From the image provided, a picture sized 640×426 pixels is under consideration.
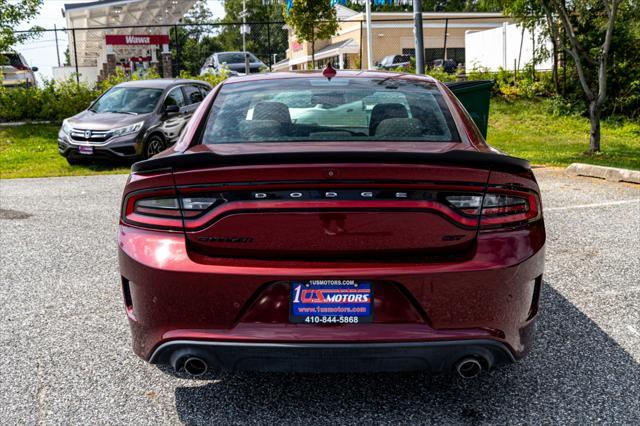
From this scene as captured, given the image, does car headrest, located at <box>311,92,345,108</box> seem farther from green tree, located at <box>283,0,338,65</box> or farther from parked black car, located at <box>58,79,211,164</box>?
green tree, located at <box>283,0,338,65</box>

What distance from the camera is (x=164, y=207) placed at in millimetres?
2854

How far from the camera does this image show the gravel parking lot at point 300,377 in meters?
3.12

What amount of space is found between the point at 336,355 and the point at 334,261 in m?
Answer: 0.37

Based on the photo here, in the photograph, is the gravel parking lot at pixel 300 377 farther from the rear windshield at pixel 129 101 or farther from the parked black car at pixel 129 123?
the rear windshield at pixel 129 101

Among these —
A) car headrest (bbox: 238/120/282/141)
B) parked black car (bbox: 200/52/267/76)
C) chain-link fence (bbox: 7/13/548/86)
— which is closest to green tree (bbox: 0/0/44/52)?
chain-link fence (bbox: 7/13/548/86)

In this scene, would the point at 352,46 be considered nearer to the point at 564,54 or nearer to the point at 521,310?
the point at 564,54

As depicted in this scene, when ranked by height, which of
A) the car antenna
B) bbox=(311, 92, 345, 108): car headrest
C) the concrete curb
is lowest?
the concrete curb

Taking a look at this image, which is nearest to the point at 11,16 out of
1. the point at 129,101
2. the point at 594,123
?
the point at 129,101

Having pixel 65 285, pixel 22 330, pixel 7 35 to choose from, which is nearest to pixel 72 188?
pixel 65 285

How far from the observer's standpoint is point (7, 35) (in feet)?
62.5

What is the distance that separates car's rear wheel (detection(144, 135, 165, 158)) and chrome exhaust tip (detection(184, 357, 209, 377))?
35.1ft

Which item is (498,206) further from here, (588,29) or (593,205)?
(588,29)

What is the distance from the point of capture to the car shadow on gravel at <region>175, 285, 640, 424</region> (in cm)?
307

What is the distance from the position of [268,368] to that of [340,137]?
123cm
